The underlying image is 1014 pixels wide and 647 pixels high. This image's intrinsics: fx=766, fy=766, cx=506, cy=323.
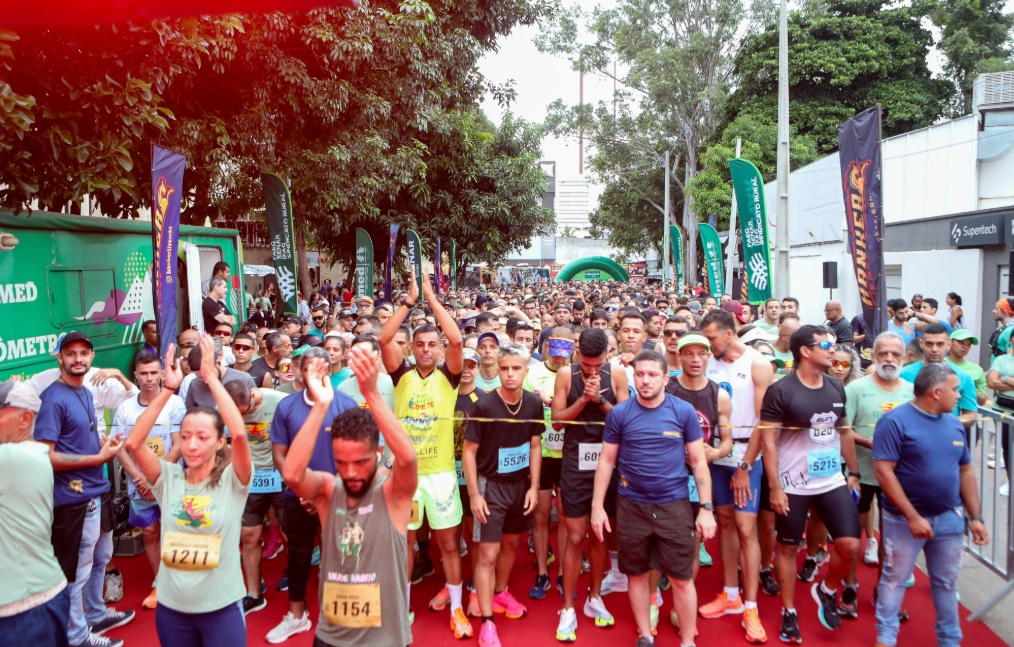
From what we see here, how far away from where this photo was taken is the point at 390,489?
3258 mm

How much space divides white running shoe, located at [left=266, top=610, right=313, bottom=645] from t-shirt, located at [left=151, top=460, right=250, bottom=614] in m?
1.50

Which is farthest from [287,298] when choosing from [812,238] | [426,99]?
[812,238]

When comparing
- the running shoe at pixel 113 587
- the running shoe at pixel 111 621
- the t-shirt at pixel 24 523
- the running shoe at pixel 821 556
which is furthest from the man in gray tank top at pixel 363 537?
the running shoe at pixel 821 556

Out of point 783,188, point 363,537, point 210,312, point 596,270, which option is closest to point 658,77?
point 596,270

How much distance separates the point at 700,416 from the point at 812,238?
85.4 ft

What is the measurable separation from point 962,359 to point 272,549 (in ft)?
21.5

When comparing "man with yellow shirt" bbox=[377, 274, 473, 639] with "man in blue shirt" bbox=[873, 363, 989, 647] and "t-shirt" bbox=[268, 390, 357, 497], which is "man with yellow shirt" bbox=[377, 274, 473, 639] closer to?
"t-shirt" bbox=[268, 390, 357, 497]

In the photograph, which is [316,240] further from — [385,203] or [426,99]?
[426,99]

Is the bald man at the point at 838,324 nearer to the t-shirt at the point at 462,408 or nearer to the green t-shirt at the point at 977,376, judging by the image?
the green t-shirt at the point at 977,376

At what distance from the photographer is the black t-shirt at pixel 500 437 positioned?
5.12 m

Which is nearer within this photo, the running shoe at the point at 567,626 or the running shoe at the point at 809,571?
the running shoe at the point at 567,626

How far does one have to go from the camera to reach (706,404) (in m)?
5.14

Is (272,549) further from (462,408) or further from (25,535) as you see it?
(25,535)

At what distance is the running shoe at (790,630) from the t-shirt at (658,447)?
3.77 feet
